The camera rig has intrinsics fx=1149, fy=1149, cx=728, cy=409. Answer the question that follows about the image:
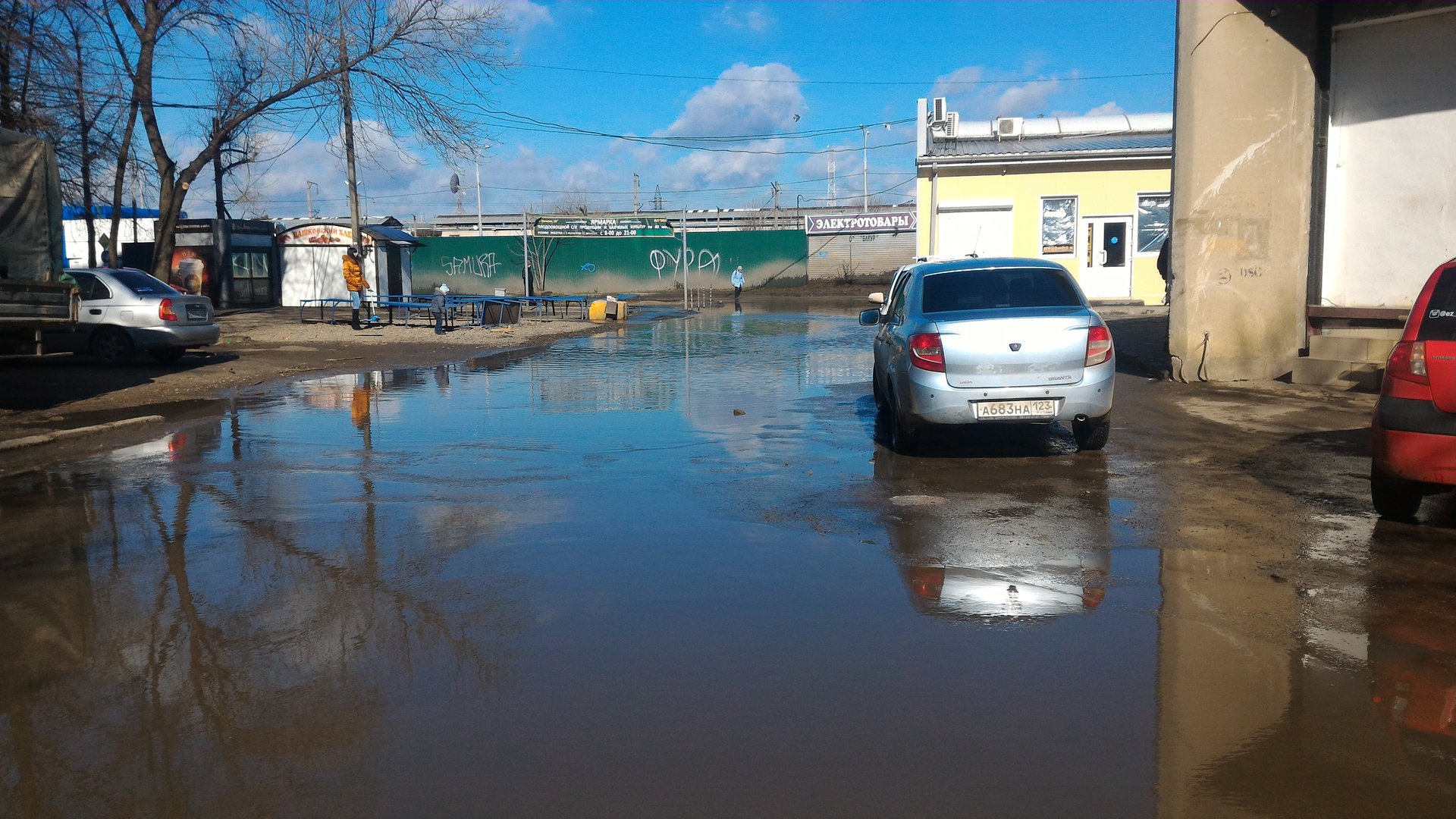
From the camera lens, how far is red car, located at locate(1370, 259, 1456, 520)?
6074 mm

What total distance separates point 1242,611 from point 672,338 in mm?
20067

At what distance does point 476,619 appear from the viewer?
5129 millimetres

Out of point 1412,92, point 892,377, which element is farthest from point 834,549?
point 1412,92

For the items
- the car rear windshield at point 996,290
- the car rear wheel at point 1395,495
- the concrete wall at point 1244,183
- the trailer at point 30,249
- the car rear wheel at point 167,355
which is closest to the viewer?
the car rear wheel at point 1395,495

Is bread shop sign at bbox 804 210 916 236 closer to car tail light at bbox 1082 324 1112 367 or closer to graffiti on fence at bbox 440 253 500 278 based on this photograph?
graffiti on fence at bbox 440 253 500 278

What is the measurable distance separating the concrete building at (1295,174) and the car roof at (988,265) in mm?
5126

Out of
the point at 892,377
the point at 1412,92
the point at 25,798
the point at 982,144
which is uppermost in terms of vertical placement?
the point at 982,144

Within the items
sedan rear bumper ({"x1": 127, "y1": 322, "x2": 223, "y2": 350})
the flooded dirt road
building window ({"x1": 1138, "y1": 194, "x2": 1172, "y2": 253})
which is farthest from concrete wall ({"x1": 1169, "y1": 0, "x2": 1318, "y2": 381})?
building window ({"x1": 1138, "y1": 194, "x2": 1172, "y2": 253})

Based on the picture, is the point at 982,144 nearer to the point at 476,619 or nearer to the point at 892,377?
the point at 892,377

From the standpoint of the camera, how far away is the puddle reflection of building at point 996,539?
5.38 meters

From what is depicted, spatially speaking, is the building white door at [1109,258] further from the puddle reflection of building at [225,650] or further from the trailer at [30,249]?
the puddle reflection of building at [225,650]

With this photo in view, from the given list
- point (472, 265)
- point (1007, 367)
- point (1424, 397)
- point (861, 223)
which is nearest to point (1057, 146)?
point (861, 223)

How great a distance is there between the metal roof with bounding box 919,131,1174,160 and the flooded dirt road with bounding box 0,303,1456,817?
2416 centimetres

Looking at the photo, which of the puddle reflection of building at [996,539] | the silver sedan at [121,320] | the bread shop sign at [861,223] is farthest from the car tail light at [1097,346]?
the bread shop sign at [861,223]
